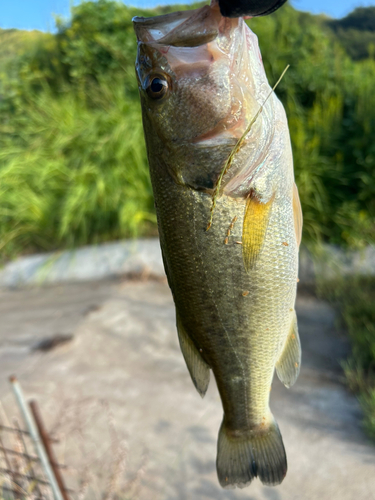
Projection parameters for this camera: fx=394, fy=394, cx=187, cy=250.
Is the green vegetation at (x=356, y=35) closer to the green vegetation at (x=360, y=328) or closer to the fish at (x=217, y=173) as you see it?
the green vegetation at (x=360, y=328)

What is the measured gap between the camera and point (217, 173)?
3.03ft

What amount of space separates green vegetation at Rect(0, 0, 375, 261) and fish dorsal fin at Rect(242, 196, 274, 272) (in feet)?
12.2

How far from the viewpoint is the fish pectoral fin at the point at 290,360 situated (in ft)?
3.62

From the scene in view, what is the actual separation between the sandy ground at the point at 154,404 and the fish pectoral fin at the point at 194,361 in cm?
141

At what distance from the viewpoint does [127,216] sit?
5.17 m

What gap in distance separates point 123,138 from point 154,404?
381cm

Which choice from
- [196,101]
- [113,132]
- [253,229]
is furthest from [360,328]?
[113,132]

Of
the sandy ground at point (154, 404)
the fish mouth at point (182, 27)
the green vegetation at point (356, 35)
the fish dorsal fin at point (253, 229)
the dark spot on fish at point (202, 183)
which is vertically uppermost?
the green vegetation at point (356, 35)

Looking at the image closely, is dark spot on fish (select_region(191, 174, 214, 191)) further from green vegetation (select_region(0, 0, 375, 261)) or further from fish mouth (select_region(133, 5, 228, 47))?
green vegetation (select_region(0, 0, 375, 261))

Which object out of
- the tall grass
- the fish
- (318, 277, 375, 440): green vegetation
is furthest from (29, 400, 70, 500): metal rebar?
the tall grass

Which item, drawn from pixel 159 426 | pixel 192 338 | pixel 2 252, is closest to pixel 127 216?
pixel 2 252

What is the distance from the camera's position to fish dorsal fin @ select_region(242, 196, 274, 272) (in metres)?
0.92

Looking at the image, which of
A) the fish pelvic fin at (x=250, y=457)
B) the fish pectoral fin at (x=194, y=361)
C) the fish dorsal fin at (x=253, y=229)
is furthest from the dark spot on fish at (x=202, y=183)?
the fish pelvic fin at (x=250, y=457)

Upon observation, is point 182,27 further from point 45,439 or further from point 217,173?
point 45,439
